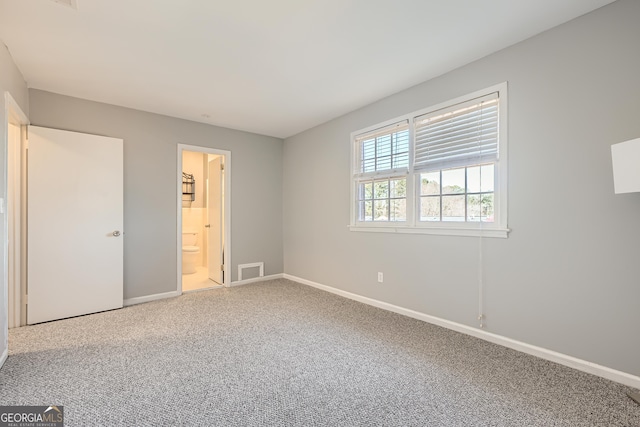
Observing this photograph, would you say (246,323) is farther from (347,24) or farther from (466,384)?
(347,24)

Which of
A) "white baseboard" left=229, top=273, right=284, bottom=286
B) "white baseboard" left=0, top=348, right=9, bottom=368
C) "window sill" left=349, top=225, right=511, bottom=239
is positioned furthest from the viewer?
"white baseboard" left=229, top=273, right=284, bottom=286

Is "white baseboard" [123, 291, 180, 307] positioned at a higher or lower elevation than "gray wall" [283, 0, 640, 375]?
lower

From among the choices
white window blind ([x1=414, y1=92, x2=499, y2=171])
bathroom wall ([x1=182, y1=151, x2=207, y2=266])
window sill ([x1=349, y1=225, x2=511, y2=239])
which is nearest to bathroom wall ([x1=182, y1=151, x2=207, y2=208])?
bathroom wall ([x1=182, y1=151, x2=207, y2=266])

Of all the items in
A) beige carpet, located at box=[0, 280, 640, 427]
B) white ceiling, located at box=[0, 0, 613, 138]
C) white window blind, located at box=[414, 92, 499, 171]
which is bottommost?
beige carpet, located at box=[0, 280, 640, 427]

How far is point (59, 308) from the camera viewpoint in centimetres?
315

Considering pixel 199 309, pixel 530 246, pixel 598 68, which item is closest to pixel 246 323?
pixel 199 309

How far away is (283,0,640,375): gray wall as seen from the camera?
191 cm

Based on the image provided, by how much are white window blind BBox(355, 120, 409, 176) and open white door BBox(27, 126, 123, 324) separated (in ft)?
10.1

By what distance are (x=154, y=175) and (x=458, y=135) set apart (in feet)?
12.5

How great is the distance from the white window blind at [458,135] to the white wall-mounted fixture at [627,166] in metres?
0.87

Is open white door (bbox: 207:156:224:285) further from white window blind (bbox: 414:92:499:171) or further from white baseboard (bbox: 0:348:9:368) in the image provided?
white window blind (bbox: 414:92:499:171)

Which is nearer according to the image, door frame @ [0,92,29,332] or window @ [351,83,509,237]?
window @ [351,83,509,237]

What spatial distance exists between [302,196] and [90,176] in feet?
9.19

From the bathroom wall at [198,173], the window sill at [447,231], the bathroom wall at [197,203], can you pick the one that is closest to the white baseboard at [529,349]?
the window sill at [447,231]
